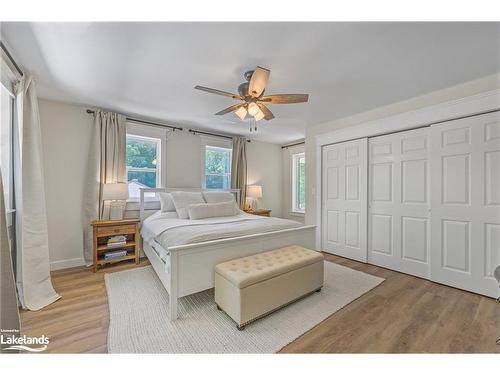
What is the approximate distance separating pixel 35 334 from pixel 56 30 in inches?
91.0

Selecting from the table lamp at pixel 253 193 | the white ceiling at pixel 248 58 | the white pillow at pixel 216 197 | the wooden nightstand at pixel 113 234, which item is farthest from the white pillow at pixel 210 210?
the white ceiling at pixel 248 58

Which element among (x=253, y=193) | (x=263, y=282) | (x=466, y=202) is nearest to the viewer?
(x=263, y=282)

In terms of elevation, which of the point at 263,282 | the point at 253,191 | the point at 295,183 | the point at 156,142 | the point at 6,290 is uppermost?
the point at 156,142

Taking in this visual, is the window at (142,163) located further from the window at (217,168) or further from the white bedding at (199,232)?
the white bedding at (199,232)

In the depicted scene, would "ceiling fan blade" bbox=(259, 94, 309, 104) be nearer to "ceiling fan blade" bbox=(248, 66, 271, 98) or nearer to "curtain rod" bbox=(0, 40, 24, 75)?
"ceiling fan blade" bbox=(248, 66, 271, 98)

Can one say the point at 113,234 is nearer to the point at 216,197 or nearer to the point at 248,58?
the point at 216,197

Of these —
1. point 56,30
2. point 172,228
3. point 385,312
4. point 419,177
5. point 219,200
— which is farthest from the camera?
point 219,200

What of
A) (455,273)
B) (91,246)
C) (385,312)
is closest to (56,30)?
(91,246)

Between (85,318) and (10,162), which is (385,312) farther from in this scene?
(10,162)

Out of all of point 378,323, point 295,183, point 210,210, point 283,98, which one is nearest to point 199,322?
point 378,323

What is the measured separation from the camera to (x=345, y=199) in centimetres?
359

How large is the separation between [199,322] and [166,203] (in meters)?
2.15

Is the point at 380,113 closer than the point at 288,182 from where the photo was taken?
Yes

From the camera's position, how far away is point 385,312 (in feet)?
6.41
